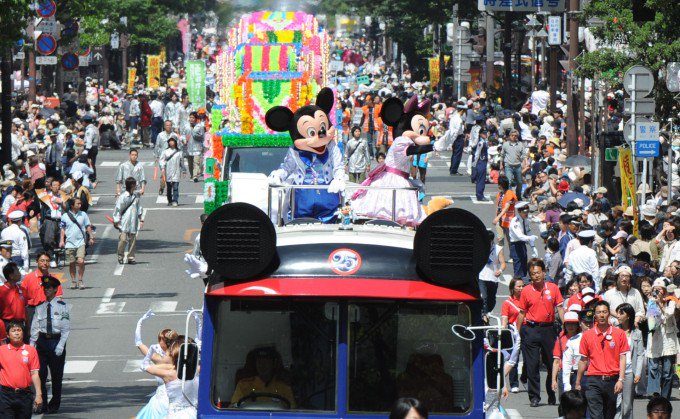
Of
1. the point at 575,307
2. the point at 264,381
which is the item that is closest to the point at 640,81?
the point at 575,307

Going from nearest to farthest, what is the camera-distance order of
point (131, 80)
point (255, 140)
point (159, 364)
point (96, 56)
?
point (159, 364) → point (255, 140) → point (131, 80) → point (96, 56)

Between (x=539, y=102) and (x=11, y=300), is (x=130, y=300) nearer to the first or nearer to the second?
(x=11, y=300)

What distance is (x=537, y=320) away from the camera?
1847cm

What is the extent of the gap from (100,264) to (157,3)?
55.8 metres

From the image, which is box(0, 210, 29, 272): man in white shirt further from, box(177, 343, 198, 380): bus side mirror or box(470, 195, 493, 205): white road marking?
box(177, 343, 198, 380): bus side mirror

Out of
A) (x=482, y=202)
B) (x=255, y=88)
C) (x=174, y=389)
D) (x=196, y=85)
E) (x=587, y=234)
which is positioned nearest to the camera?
(x=174, y=389)

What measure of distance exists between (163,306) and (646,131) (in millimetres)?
8116

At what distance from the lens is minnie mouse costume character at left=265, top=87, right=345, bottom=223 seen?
13.7m

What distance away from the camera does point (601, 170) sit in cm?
3275

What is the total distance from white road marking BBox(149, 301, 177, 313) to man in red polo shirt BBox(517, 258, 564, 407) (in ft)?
26.7

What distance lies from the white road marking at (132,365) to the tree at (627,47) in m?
10.6

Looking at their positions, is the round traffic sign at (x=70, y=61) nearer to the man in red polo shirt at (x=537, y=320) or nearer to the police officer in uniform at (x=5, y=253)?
the police officer in uniform at (x=5, y=253)

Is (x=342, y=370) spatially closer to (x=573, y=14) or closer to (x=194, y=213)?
(x=194, y=213)

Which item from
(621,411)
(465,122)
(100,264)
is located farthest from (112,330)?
(465,122)
